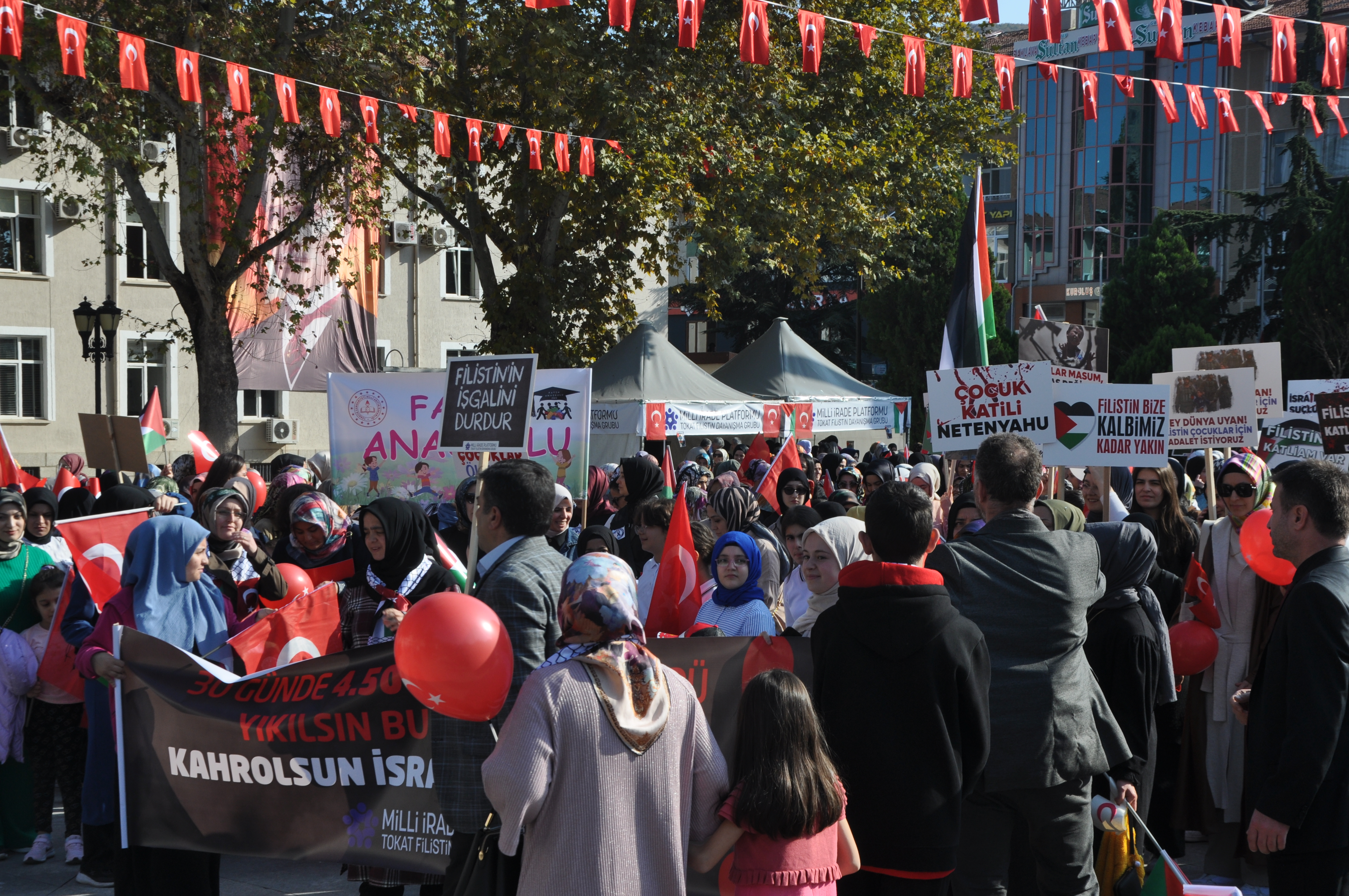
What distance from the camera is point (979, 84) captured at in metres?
25.9

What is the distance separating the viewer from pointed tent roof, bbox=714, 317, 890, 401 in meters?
20.8

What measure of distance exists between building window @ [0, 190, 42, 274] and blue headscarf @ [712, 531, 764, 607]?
966 inches

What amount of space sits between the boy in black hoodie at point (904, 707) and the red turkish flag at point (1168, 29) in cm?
733

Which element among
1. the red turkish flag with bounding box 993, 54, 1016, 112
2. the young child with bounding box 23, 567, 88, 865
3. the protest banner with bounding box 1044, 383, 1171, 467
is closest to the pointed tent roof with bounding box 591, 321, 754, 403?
the red turkish flag with bounding box 993, 54, 1016, 112

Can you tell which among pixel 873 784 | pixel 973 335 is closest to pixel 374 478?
pixel 973 335

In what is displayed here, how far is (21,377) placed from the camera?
2597cm

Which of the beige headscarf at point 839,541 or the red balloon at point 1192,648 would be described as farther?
the red balloon at point 1192,648

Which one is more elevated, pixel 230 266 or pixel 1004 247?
pixel 1004 247

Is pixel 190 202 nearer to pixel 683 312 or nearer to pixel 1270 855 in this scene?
pixel 1270 855

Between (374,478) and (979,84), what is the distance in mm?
20388

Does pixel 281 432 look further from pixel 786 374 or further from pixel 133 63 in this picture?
pixel 133 63

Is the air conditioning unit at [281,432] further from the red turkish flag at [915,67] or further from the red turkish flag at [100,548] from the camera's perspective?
the red turkish flag at [100,548]

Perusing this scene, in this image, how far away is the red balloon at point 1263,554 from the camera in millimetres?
5066

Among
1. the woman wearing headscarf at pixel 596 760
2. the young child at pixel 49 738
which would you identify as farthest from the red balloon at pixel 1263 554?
the young child at pixel 49 738
